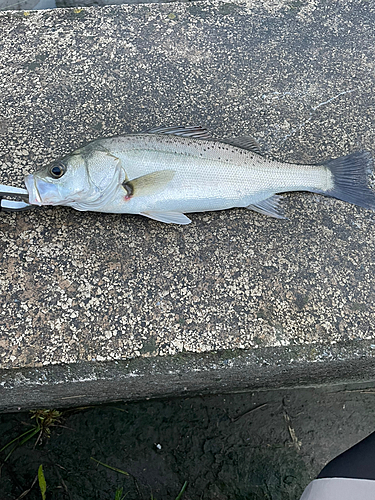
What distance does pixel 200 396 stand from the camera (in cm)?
290

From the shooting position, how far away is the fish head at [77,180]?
1939 millimetres

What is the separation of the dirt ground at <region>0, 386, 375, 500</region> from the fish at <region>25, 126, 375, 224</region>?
148 centimetres

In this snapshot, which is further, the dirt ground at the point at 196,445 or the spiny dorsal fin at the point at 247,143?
the dirt ground at the point at 196,445

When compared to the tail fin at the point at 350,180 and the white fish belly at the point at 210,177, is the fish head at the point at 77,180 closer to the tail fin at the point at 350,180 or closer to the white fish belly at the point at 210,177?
the white fish belly at the point at 210,177

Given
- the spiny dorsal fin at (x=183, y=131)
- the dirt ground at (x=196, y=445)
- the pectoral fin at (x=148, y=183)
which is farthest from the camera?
the dirt ground at (x=196, y=445)

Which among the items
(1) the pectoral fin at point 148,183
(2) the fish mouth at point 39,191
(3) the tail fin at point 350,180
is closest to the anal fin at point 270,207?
(3) the tail fin at point 350,180

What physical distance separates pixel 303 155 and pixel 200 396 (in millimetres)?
1795

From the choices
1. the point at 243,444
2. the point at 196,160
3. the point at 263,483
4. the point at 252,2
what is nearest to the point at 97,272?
the point at 196,160

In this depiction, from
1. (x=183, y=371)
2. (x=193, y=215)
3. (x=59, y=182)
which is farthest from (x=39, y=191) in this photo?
(x=183, y=371)

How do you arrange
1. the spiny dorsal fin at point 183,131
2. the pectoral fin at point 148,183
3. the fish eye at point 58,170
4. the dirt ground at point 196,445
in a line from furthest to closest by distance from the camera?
the dirt ground at point 196,445
the spiny dorsal fin at point 183,131
the pectoral fin at point 148,183
the fish eye at point 58,170

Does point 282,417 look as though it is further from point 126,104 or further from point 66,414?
point 126,104

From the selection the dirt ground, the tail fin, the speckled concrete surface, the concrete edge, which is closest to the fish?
the tail fin

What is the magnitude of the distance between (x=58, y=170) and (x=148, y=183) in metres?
0.44

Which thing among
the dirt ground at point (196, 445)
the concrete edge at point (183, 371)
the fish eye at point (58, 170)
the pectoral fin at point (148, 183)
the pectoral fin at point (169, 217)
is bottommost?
the dirt ground at point (196, 445)
